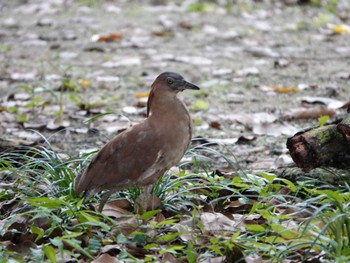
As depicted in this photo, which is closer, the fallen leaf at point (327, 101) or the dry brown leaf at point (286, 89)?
the fallen leaf at point (327, 101)

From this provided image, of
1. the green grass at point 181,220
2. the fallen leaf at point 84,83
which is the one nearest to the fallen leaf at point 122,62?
the fallen leaf at point 84,83

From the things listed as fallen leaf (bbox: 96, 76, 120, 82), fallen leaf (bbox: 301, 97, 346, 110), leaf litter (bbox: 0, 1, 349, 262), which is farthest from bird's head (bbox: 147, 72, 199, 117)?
fallen leaf (bbox: 96, 76, 120, 82)

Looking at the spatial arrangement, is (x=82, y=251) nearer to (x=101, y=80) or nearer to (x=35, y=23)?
(x=101, y=80)

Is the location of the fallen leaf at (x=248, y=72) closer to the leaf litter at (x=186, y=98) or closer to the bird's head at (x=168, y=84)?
the leaf litter at (x=186, y=98)

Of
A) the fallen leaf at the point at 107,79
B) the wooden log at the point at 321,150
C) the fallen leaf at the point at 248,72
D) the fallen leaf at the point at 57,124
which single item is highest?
the wooden log at the point at 321,150

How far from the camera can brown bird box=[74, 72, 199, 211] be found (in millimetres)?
4145

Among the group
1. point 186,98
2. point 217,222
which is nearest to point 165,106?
point 217,222

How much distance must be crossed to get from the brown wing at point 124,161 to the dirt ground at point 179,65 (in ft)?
2.32

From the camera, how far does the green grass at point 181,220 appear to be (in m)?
3.75

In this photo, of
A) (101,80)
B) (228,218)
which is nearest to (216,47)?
(101,80)

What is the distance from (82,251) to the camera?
12.2 ft

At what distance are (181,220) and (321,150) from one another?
955mm

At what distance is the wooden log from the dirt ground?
34.7 inches

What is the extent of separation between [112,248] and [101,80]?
4.45 meters
